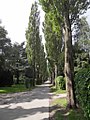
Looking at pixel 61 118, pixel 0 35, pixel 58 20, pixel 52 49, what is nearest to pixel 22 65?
pixel 0 35

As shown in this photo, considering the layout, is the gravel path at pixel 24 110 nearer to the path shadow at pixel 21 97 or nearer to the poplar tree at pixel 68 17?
the path shadow at pixel 21 97

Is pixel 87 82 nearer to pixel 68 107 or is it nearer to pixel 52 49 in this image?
pixel 68 107

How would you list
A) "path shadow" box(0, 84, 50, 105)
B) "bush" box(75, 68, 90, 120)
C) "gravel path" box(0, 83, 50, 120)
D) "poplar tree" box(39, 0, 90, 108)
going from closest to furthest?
"bush" box(75, 68, 90, 120)
"gravel path" box(0, 83, 50, 120)
"poplar tree" box(39, 0, 90, 108)
"path shadow" box(0, 84, 50, 105)

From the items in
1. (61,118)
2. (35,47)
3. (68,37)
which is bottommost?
(61,118)

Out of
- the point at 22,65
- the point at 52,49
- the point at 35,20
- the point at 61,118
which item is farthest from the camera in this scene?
the point at 22,65

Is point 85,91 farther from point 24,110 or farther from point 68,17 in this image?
point 68,17

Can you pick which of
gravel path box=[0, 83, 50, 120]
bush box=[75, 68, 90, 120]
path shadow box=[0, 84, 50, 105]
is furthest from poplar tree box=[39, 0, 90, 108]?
path shadow box=[0, 84, 50, 105]

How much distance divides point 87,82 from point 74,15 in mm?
9164

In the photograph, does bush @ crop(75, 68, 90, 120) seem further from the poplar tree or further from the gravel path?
the poplar tree

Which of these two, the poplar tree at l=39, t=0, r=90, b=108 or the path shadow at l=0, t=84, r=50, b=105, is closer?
the poplar tree at l=39, t=0, r=90, b=108

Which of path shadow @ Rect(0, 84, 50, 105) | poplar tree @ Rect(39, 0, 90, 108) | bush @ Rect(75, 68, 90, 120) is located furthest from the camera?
path shadow @ Rect(0, 84, 50, 105)

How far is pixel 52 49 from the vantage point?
4009cm

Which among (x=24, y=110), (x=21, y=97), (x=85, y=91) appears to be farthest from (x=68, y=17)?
(x=21, y=97)

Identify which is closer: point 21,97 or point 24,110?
point 24,110
